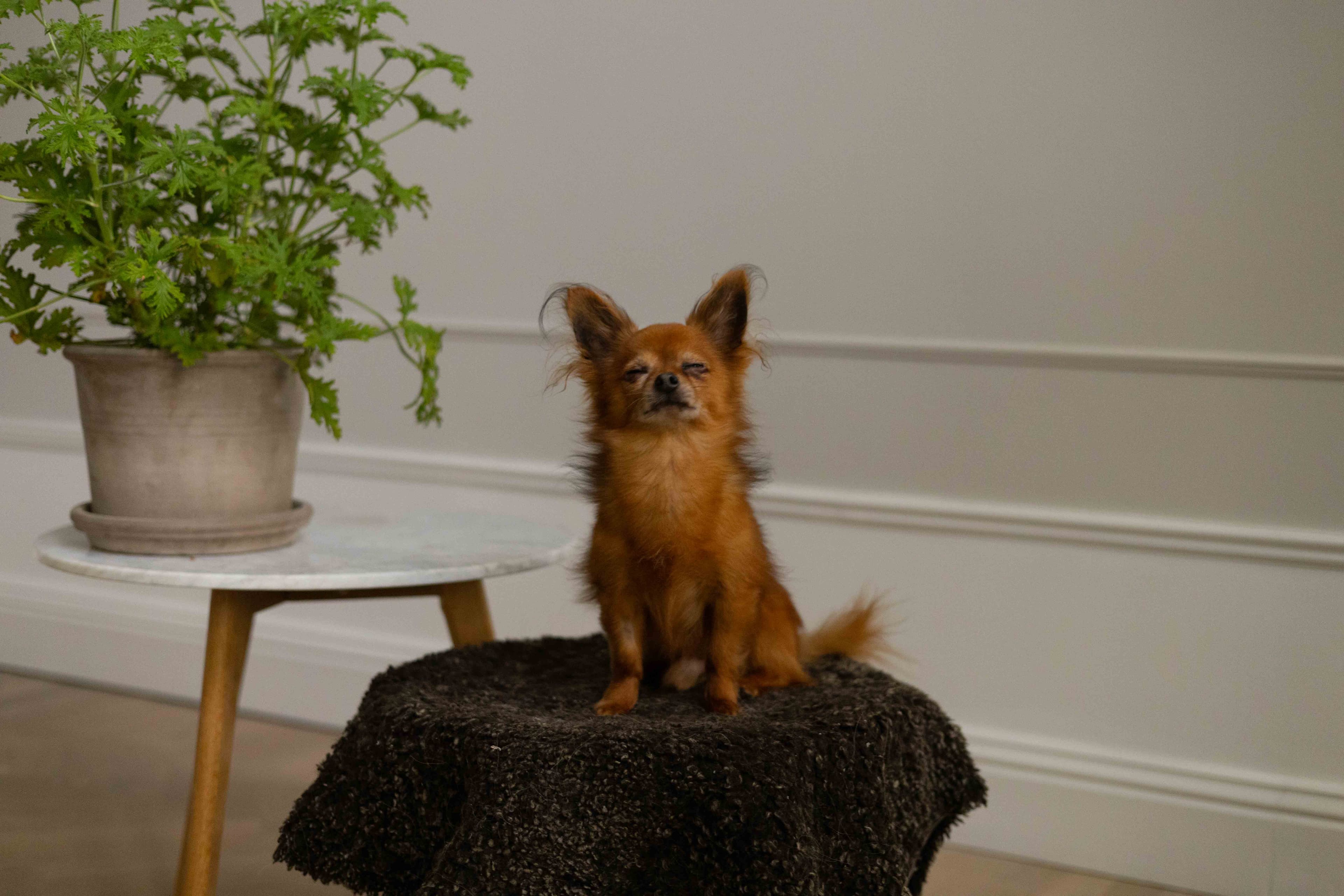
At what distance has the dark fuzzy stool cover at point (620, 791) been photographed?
114cm

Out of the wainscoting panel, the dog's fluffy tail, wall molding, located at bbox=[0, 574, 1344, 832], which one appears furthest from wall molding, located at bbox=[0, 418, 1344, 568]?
the dog's fluffy tail

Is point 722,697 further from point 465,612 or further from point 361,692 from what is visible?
point 361,692

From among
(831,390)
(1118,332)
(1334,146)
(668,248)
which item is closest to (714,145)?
(668,248)

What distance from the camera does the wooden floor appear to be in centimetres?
210

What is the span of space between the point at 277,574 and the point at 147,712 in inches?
71.5

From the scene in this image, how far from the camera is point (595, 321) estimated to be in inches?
52.9

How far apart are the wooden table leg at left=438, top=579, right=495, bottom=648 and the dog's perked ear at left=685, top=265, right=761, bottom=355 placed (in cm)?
62

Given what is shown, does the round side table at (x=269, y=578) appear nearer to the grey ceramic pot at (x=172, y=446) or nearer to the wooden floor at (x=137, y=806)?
the grey ceramic pot at (x=172, y=446)

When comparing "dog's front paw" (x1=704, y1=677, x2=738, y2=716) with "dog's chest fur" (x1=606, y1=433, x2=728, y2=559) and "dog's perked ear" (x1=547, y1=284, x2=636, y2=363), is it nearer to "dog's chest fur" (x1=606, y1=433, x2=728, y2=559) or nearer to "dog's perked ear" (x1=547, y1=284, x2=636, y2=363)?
"dog's chest fur" (x1=606, y1=433, x2=728, y2=559)

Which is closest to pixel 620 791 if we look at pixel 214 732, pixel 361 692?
pixel 214 732

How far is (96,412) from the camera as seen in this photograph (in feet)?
5.16

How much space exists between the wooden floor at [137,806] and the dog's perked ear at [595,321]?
128cm

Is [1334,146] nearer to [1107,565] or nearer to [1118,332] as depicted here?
[1118,332]

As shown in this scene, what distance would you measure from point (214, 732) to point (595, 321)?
0.81 m
